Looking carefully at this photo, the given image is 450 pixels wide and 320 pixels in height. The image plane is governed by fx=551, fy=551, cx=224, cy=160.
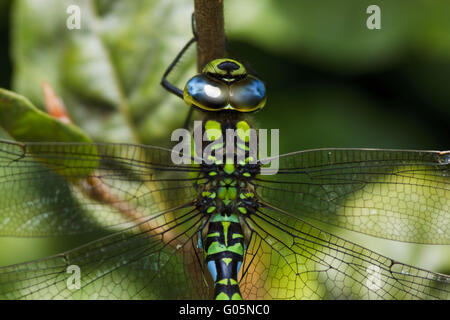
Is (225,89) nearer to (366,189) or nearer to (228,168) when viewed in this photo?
(228,168)

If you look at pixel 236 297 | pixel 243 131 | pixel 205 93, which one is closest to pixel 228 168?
pixel 243 131

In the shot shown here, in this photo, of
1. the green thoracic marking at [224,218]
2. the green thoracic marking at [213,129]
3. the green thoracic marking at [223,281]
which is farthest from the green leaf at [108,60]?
the green thoracic marking at [223,281]

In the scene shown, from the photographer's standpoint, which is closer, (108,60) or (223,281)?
(223,281)

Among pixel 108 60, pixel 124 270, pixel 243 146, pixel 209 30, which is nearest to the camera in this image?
pixel 209 30

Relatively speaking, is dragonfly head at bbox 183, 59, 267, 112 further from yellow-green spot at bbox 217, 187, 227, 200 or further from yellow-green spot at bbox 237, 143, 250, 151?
yellow-green spot at bbox 217, 187, 227, 200

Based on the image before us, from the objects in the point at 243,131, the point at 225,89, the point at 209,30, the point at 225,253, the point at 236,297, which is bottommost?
the point at 236,297

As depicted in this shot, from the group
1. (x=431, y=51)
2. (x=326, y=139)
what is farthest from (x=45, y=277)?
(x=431, y=51)
